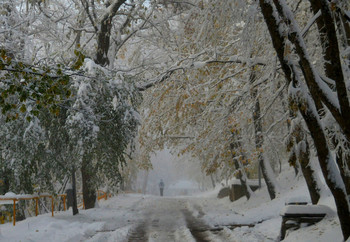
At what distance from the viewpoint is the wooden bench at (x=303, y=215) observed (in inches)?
338

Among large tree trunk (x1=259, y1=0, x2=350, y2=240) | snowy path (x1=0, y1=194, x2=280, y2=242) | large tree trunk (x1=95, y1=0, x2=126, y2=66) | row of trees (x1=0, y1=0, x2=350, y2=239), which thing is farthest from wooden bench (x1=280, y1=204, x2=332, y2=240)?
large tree trunk (x1=95, y1=0, x2=126, y2=66)

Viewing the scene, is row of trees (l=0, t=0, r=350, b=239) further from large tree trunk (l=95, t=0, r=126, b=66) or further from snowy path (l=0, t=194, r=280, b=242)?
snowy path (l=0, t=194, r=280, b=242)

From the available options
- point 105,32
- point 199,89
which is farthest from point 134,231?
point 105,32

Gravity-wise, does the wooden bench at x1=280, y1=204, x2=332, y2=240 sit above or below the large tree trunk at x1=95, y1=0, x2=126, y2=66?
below

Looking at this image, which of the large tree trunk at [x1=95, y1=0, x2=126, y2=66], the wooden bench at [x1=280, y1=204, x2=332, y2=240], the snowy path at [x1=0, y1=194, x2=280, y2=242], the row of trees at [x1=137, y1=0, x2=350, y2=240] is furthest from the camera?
the large tree trunk at [x1=95, y1=0, x2=126, y2=66]

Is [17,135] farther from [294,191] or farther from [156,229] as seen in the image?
[294,191]

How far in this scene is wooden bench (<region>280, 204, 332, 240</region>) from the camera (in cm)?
859

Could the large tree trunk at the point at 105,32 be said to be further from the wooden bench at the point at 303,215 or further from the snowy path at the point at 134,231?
the wooden bench at the point at 303,215

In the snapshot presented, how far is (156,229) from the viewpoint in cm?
1207

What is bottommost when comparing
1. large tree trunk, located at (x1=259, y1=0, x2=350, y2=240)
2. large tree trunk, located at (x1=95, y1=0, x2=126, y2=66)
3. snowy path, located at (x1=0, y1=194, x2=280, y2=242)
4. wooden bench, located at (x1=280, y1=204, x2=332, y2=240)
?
snowy path, located at (x1=0, y1=194, x2=280, y2=242)

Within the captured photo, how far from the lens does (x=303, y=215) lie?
863 cm

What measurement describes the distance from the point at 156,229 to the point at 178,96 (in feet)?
16.0

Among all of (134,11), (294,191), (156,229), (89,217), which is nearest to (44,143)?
(89,217)

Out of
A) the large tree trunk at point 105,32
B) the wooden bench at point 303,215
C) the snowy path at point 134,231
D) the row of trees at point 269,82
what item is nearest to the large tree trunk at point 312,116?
the row of trees at point 269,82
